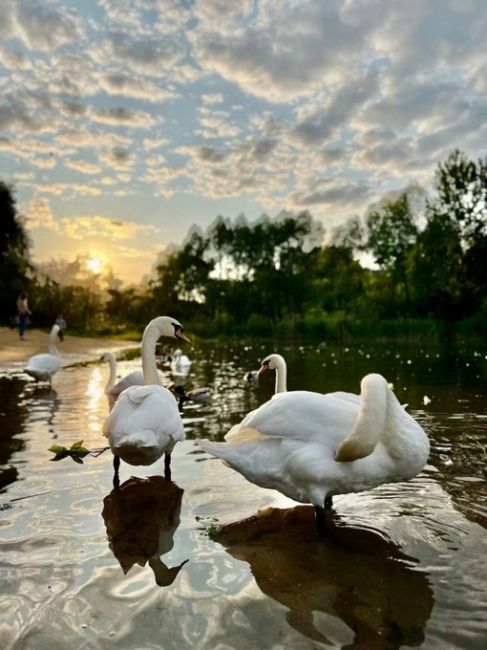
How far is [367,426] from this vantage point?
3.54m

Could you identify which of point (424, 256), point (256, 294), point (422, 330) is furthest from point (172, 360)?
point (256, 294)

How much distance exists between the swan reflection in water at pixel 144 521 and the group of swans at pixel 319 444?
1.24 feet

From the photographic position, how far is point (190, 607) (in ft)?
9.34

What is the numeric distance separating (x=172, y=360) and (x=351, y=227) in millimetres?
52591

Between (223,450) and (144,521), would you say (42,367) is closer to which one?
(144,521)

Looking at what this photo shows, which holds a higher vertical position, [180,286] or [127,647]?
[180,286]

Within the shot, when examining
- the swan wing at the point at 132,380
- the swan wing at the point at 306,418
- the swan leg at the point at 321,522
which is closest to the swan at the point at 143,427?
the swan wing at the point at 306,418

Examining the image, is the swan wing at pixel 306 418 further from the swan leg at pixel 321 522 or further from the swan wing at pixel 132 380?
the swan wing at pixel 132 380

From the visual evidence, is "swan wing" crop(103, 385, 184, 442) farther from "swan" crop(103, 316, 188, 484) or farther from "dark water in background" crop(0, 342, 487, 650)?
"dark water in background" crop(0, 342, 487, 650)

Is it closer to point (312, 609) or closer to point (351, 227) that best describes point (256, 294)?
point (351, 227)

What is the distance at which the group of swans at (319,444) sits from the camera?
3.67 m

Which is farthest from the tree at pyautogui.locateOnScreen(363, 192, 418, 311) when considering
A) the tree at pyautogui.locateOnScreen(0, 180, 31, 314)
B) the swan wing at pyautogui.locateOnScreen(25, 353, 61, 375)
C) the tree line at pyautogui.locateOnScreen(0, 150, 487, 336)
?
the swan wing at pyautogui.locateOnScreen(25, 353, 61, 375)

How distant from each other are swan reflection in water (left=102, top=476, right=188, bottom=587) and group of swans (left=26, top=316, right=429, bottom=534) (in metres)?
0.38

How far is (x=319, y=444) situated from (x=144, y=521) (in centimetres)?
152
